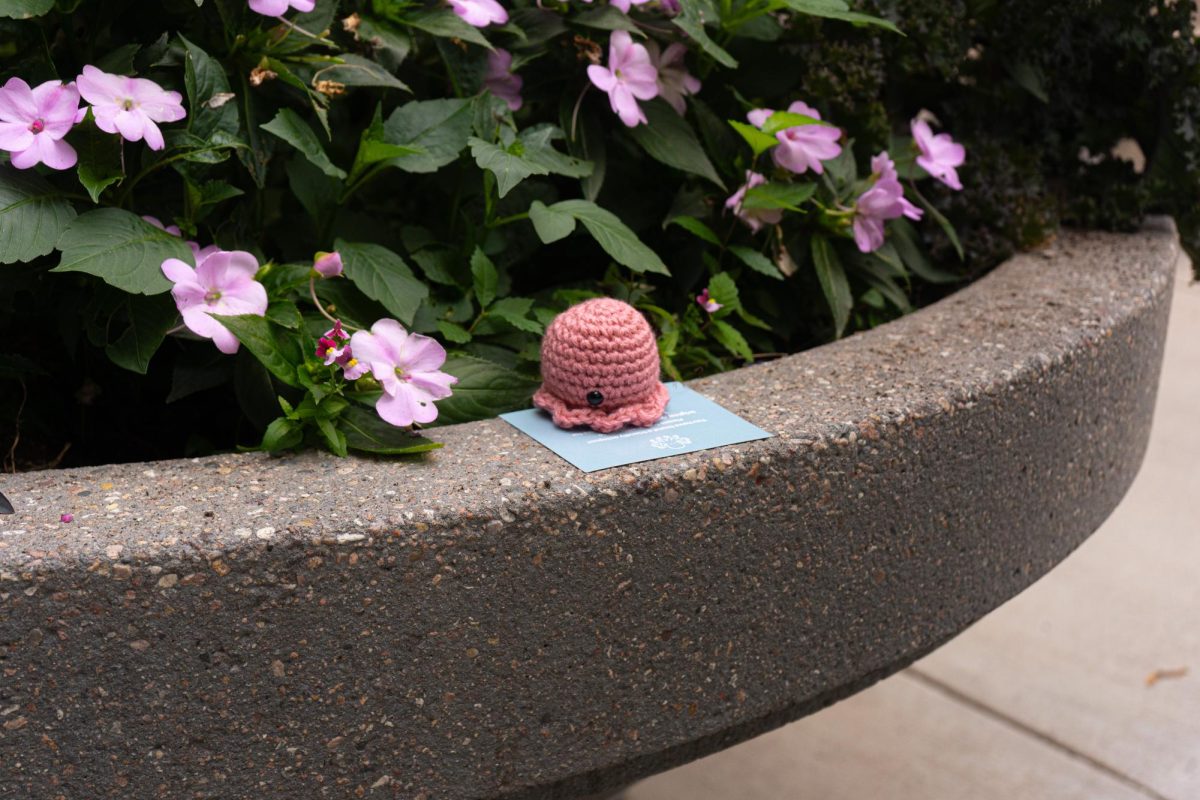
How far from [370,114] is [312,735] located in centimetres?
75

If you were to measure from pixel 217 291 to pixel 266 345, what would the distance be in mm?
71

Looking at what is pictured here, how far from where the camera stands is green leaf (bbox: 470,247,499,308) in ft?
3.83

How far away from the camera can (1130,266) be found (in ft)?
4.75

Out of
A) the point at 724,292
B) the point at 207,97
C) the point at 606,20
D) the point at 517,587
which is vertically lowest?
the point at 517,587

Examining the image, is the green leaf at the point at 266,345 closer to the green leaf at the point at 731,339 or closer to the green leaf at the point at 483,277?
the green leaf at the point at 483,277

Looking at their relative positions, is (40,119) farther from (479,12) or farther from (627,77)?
(627,77)

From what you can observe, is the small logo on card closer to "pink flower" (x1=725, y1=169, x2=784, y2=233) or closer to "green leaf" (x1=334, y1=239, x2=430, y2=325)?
"green leaf" (x1=334, y1=239, x2=430, y2=325)

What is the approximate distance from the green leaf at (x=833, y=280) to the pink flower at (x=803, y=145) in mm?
88

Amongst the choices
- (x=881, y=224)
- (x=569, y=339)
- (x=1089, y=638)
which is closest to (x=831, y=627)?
(x=569, y=339)

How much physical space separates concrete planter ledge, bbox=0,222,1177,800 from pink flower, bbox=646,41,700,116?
1.17ft

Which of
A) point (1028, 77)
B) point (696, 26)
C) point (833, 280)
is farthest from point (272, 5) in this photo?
point (1028, 77)

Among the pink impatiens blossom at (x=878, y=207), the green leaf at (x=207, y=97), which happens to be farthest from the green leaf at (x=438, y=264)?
the pink impatiens blossom at (x=878, y=207)

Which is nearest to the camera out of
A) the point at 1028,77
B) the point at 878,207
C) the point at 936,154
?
the point at 878,207

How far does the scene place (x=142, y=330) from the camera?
3.30 ft
